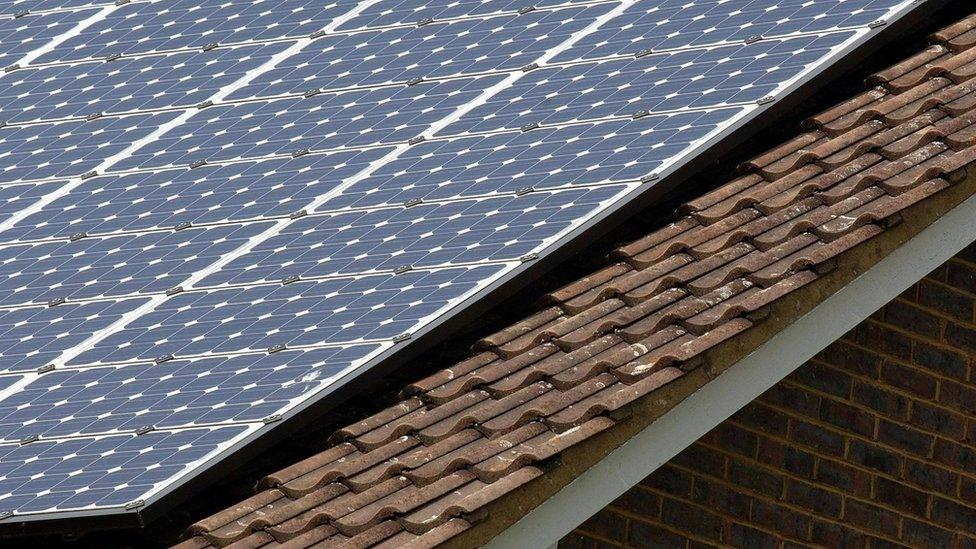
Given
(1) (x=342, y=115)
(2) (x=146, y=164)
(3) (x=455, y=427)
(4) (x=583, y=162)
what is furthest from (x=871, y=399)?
(2) (x=146, y=164)

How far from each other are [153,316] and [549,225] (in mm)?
2012

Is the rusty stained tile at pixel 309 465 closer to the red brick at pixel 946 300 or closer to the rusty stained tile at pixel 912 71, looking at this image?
the red brick at pixel 946 300

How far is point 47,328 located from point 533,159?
8.65 ft

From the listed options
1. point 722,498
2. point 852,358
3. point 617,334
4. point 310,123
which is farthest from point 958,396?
point 310,123

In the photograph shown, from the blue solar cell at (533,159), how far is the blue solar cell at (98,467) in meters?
2.15

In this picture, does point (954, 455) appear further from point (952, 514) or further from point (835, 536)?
point (835, 536)

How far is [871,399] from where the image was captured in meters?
9.62

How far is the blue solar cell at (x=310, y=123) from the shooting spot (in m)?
10.7

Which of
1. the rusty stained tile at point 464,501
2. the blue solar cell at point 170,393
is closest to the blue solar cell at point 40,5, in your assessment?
the blue solar cell at point 170,393

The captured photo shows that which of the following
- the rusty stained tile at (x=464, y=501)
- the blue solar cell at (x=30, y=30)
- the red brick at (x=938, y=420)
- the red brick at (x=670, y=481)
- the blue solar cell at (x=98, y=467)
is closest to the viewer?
the rusty stained tile at (x=464, y=501)

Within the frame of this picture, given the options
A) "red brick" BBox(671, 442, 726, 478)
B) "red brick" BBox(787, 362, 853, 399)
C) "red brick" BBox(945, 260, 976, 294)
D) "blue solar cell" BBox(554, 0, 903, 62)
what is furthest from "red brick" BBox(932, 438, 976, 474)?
"blue solar cell" BBox(554, 0, 903, 62)

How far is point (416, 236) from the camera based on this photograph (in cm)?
953

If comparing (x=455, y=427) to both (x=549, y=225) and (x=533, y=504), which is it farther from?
(x=549, y=225)

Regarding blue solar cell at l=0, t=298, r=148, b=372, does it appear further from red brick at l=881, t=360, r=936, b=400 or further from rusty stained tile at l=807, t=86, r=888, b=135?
red brick at l=881, t=360, r=936, b=400
